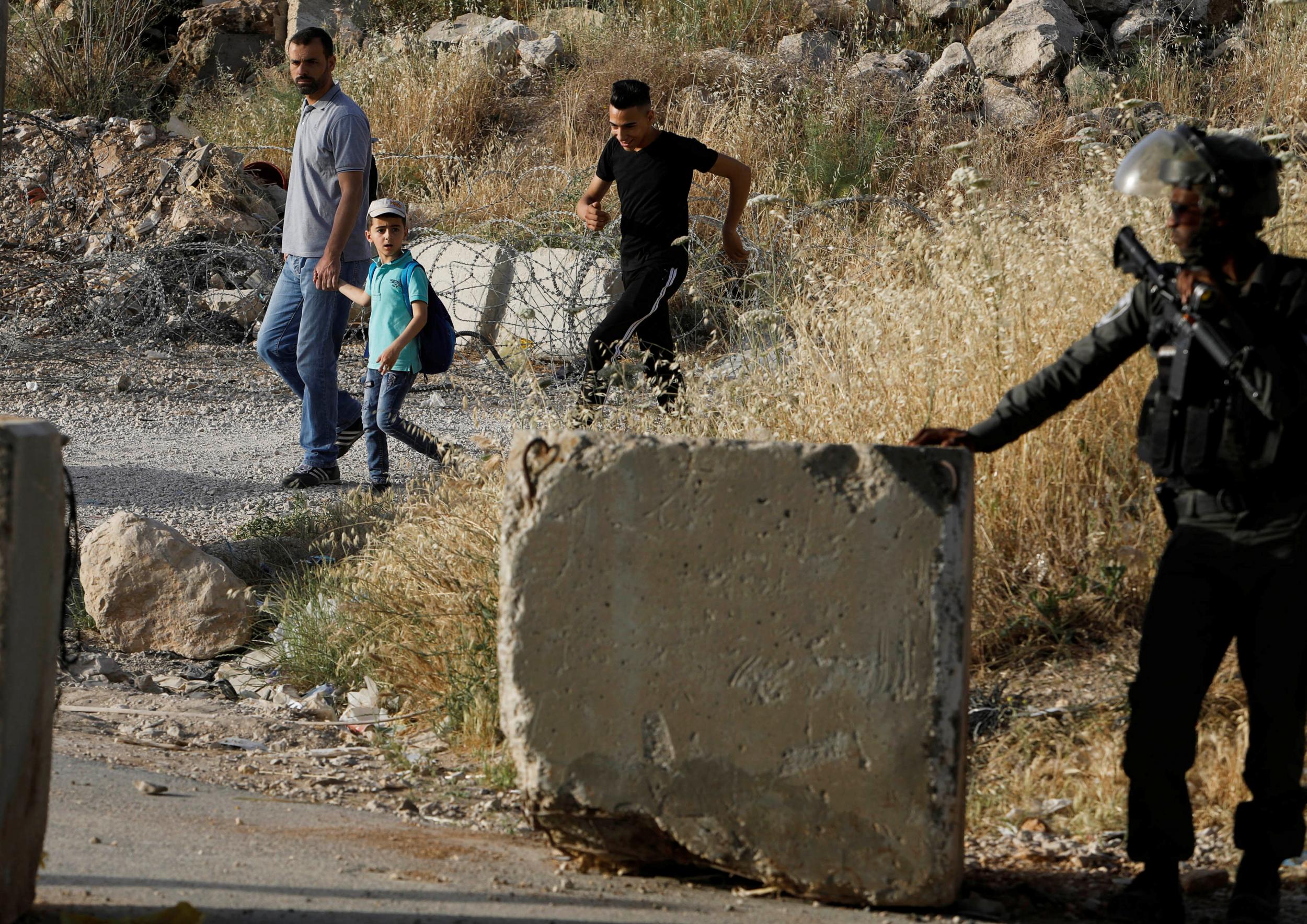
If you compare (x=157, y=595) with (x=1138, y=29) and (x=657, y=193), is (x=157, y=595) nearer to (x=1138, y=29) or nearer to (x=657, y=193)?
(x=657, y=193)

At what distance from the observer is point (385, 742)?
4059mm

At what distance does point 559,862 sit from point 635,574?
0.77 m

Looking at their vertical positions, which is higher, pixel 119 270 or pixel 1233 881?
pixel 119 270

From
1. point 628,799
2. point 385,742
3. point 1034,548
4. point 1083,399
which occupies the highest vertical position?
point 1083,399

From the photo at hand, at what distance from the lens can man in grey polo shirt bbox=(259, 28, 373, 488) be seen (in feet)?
19.1

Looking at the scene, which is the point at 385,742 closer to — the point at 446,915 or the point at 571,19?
the point at 446,915

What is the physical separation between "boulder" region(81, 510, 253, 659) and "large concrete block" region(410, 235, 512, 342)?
4038 mm

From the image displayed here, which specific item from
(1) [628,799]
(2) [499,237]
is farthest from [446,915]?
(2) [499,237]

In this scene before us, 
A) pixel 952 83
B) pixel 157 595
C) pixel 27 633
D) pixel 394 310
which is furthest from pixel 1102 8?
pixel 27 633

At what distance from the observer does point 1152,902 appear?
2715 millimetres

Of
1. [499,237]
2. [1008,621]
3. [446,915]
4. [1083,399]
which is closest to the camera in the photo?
[446,915]

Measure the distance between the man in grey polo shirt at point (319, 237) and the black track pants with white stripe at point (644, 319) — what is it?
3.81 feet

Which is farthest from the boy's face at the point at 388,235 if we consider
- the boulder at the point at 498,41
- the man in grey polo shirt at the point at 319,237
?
the boulder at the point at 498,41

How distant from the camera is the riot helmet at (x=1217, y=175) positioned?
2.60 meters
